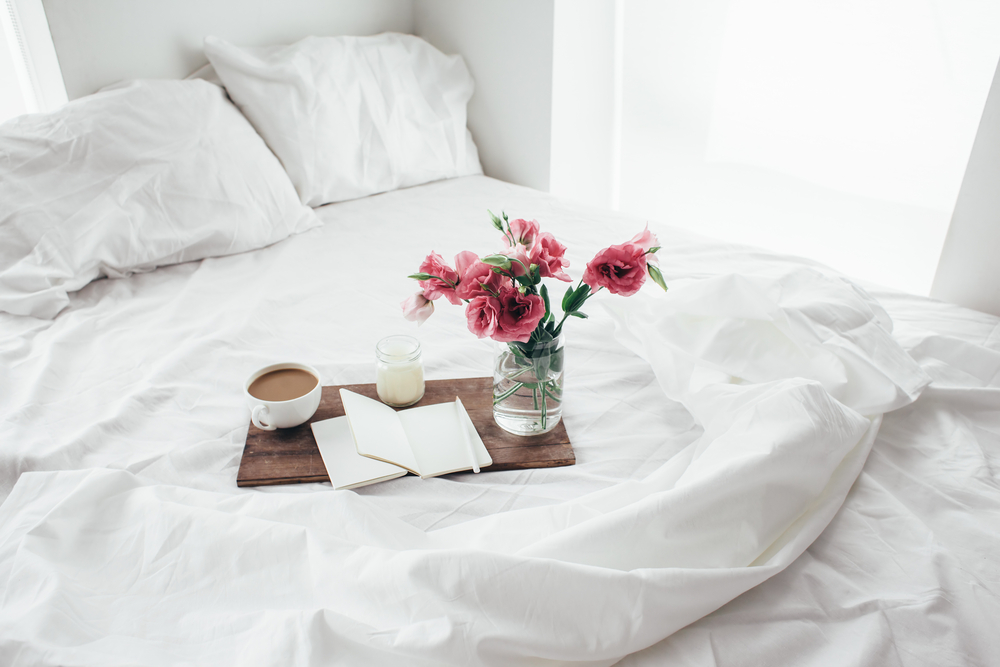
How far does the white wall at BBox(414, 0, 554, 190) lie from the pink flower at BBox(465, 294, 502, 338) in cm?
158

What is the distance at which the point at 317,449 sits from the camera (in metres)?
0.84

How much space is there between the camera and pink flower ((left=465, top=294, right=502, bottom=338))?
708 mm

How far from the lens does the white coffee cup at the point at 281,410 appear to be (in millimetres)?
843

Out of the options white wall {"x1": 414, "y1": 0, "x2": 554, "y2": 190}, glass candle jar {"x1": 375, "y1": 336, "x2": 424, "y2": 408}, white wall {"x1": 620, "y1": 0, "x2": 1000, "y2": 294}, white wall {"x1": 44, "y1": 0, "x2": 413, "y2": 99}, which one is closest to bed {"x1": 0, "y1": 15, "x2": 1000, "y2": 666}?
glass candle jar {"x1": 375, "y1": 336, "x2": 424, "y2": 408}

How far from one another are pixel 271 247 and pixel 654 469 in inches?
41.5

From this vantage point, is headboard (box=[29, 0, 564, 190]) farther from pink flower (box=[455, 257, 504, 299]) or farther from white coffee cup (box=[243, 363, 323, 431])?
pink flower (box=[455, 257, 504, 299])

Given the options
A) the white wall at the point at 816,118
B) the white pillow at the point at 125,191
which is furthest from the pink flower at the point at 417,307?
the white wall at the point at 816,118

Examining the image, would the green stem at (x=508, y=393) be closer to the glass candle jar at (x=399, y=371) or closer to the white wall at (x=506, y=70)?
the glass candle jar at (x=399, y=371)

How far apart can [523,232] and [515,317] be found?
133 millimetres

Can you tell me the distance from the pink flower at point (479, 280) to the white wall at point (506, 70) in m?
1.56

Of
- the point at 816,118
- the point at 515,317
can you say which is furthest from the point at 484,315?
the point at 816,118

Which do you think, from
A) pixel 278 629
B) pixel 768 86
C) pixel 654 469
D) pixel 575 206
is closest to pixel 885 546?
pixel 654 469

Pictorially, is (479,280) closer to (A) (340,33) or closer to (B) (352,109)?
(B) (352,109)

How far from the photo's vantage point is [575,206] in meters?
1.77
